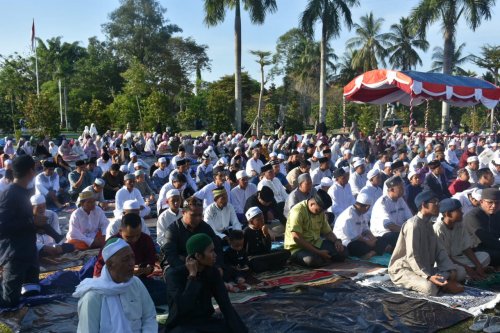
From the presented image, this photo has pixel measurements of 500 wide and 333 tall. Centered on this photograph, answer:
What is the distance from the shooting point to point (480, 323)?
14.5ft

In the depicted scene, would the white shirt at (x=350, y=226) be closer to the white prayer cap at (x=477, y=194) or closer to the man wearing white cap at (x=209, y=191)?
the white prayer cap at (x=477, y=194)

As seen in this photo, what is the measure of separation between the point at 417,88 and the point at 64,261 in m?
11.2

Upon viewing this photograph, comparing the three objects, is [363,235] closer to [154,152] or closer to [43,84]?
[154,152]

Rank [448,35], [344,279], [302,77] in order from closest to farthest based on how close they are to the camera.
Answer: [344,279] → [448,35] → [302,77]

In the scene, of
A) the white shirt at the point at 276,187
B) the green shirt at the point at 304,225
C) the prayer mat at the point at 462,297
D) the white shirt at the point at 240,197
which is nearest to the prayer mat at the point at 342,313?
the prayer mat at the point at 462,297

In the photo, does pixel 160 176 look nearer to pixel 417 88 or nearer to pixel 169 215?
pixel 169 215

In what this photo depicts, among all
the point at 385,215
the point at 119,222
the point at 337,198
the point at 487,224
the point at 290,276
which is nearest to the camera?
the point at 119,222

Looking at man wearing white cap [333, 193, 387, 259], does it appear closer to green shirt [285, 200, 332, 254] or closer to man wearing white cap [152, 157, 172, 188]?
green shirt [285, 200, 332, 254]

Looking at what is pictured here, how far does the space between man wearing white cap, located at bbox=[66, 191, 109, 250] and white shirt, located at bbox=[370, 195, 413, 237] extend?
3901 millimetres

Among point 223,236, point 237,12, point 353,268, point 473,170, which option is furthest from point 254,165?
point 237,12

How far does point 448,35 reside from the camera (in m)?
26.8

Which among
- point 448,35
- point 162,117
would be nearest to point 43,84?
point 162,117

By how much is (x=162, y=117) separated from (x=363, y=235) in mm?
24502

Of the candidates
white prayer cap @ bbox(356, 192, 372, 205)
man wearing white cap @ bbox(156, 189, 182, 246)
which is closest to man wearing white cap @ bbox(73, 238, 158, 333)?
man wearing white cap @ bbox(156, 189, 182, 246)
